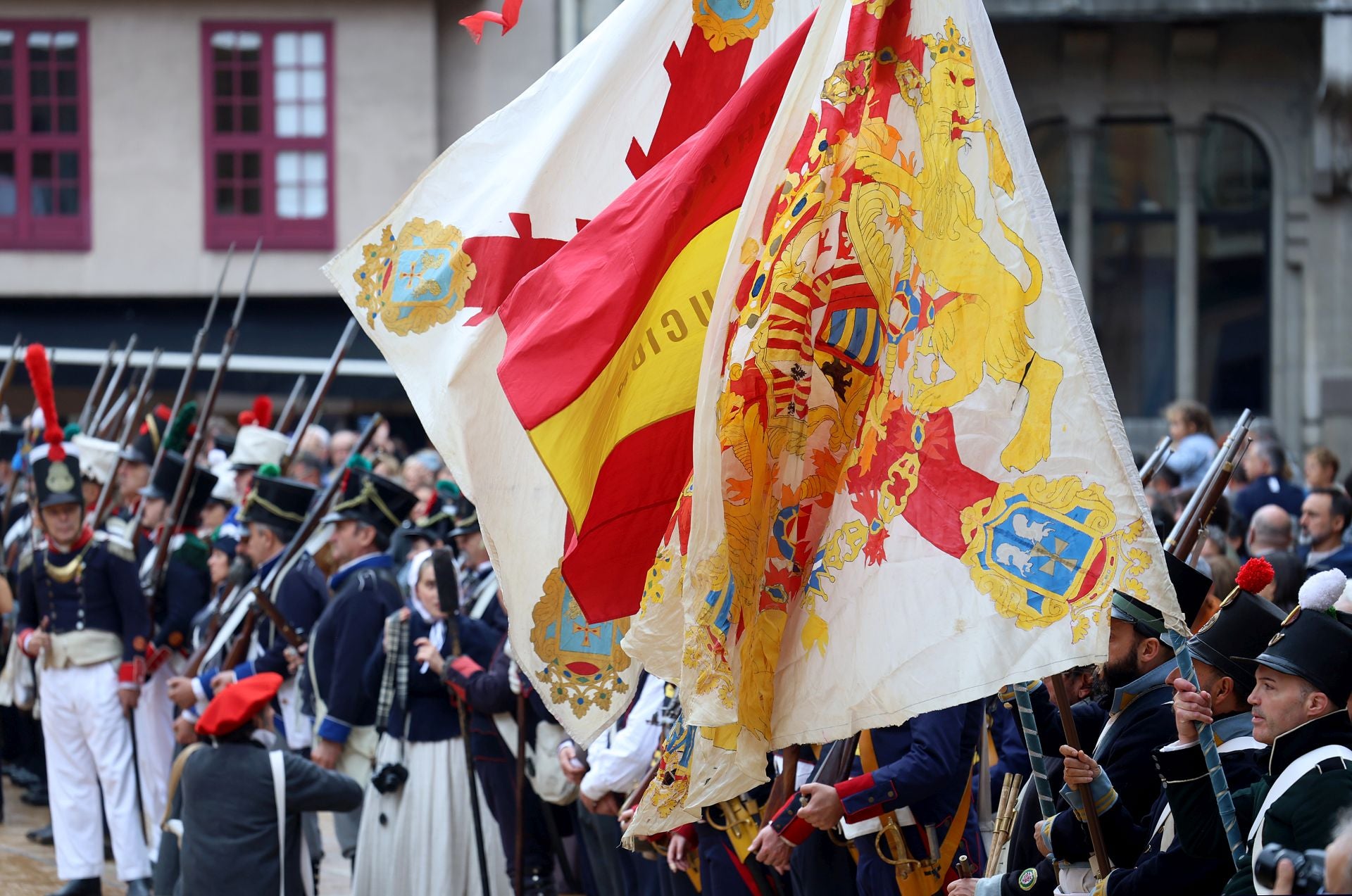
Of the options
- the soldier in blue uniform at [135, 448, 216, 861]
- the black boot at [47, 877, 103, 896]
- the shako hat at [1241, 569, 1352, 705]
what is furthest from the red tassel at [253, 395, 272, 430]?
the shako hat at [1241, 569, 1352, 705]

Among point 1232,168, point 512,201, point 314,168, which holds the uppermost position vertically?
point 314,168

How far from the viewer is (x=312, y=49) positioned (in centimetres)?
2302

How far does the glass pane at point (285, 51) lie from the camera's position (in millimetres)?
23047

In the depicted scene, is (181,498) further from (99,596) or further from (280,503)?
(280,503)

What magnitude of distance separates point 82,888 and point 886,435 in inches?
257

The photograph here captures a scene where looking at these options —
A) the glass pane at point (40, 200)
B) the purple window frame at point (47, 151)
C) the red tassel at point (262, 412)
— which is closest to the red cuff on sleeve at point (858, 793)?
the red tassel at point (262, 412)

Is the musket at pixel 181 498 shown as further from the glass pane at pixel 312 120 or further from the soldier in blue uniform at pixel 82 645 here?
the glass pane at pixel 312 120

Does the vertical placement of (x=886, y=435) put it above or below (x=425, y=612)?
above

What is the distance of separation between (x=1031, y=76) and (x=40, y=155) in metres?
12.7

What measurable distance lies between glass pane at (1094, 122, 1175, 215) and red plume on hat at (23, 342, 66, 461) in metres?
11.8

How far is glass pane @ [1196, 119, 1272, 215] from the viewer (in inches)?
725

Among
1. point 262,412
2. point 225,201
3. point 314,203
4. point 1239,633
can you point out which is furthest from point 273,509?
point 225,201

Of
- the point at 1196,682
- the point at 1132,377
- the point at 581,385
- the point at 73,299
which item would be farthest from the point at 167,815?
the point at 73,299

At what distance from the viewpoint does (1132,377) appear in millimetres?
18859
